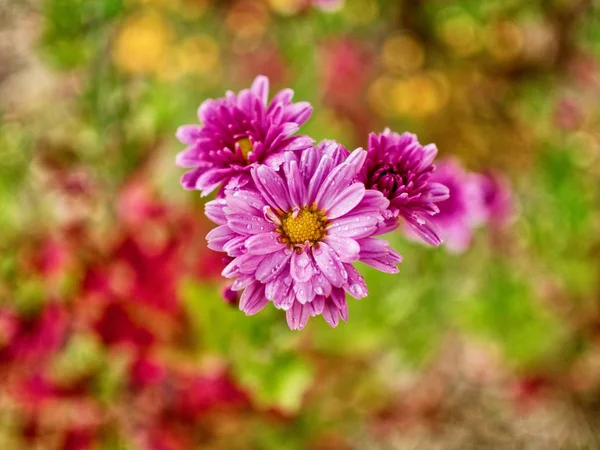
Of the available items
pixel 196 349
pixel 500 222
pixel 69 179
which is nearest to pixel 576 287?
pixel 500 222

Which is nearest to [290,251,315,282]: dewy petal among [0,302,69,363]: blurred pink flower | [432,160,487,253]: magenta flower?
[432,160,487,253]: magenta flower

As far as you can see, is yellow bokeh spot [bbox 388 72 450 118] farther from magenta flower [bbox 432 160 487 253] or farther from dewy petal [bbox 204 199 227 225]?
dewy petal [bbox 204 199 227 225]

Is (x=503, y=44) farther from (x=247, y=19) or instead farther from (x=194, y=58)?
(x=194, y=58)

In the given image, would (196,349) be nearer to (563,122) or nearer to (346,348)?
(346,348)

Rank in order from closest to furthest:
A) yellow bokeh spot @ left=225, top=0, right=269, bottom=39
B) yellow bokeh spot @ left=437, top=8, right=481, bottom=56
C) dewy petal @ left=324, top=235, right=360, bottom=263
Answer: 1. dewy petal @ left=324, top=235, right=360, bottom=263
2. yellow bokeh spot @ left=437, top=8, right=481, bottom=56
3. yellow bokeh spot @ left=225, top=0, right=269, bottom=39

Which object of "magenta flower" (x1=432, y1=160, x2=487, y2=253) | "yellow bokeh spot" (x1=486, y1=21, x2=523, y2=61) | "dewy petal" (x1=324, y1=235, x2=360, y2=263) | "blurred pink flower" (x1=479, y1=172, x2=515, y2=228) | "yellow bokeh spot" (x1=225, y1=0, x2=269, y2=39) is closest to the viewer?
"dewy petal" (x1=324, y1=235, x2=360, y2=263)

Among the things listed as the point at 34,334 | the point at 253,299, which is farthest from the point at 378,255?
the point at 34,334
